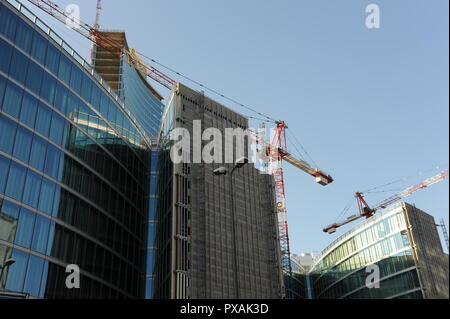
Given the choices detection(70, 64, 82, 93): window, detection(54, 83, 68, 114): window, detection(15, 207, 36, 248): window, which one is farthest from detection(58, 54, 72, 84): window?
detection(15, 207, 36, 248): window

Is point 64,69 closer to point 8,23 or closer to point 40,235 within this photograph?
point 8,23

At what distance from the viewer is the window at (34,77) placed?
2284 inches

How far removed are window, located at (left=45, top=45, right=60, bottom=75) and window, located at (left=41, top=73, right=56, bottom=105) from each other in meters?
1.26

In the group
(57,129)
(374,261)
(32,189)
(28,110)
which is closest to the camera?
(32,189)

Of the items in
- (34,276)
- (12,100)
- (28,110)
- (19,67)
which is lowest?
(34,276)

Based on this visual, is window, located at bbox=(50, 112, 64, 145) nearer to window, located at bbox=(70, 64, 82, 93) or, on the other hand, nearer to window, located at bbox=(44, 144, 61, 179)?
window, located at bbox=(44, 144, 61, 179)

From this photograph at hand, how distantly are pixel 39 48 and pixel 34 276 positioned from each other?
26.5m

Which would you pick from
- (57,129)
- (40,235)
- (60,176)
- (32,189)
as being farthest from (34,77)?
(40,235)

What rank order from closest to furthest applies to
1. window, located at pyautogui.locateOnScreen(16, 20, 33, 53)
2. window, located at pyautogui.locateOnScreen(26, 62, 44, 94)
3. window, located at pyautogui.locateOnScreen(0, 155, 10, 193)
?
window, located at pyautogui.locateOnScreen(0, 155, 10, 193), window, located at pyautogui.locateOnScreen(16, 20, 33, 53), window, located at pyautogui.locateOnScreen(26, 62, 44, 94)

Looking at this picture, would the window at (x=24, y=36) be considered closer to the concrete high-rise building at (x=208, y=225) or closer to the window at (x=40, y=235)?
the window at (x=40, y=235)

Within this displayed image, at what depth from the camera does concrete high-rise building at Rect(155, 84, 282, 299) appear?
70312mm

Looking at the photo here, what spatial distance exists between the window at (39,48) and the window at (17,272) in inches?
904

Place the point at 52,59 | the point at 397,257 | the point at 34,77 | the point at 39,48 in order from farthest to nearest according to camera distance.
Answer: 1. the point at 397,257
2. the point at 52,59
3. the point at 39,48
4. the point at 34,77

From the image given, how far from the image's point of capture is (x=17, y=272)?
50844 mm
